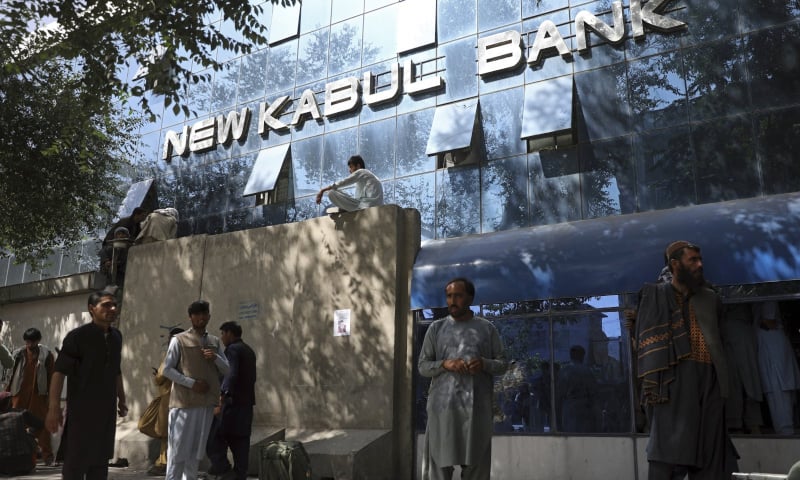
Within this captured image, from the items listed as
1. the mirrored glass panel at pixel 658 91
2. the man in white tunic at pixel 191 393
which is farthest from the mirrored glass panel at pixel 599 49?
the man in white tunic at pixel 191 393

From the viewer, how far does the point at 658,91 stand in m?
11.4

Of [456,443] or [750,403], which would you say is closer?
[456,443]

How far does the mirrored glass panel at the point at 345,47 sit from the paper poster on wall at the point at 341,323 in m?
5.63

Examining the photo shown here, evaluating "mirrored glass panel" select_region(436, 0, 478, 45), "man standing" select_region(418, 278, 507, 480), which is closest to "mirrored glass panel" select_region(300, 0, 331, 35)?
"mirrored glass panel" select_region(436, 0, 478, 45)

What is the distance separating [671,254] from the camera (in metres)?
5.21

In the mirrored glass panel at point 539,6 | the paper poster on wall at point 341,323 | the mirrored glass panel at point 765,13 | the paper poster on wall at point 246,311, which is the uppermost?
the mirrored glass panel at point 539,6

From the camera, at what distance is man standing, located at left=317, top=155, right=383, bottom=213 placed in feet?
38.4

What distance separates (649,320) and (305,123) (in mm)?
11178

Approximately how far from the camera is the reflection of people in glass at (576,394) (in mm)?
9961

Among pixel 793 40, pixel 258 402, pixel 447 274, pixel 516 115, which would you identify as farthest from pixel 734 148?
pixel 258 402

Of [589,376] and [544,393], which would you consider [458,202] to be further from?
[589,376]

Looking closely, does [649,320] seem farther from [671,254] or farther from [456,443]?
[456,443]

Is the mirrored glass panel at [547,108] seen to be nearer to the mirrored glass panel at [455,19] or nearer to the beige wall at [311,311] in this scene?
the mirrored glass panel at [455,19]

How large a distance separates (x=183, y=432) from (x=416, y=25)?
31.2 ft
